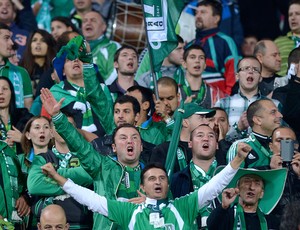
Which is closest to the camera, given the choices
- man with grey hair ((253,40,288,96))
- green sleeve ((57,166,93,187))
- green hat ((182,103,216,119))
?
green sleeve ((57,166,93,187))

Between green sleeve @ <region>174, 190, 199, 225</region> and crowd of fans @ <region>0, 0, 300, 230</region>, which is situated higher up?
crowd of fans @ <region>0, 0, 300, 230</region>

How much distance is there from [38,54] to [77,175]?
4.06 m

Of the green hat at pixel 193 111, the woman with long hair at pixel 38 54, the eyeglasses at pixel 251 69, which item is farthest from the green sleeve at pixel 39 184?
the woman with long hair at pixel 38 54

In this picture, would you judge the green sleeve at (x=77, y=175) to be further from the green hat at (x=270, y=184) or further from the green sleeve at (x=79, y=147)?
the green hat at (x=270, y=184)

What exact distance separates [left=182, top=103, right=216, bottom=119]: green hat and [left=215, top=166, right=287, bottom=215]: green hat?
99 centimetres

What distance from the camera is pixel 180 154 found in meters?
15.7

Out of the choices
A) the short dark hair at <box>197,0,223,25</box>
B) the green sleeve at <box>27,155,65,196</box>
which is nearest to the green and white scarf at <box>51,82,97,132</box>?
the green sleeve at <box>27,155,65,196</box>

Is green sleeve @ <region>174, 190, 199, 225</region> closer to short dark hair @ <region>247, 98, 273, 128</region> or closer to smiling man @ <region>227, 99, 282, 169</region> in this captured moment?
smiling man @ <region>227, 99, 282, 169</region>

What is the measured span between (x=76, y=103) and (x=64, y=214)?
8.97 ft

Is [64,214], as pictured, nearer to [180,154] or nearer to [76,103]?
[180,154]

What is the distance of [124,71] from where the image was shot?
17953mm

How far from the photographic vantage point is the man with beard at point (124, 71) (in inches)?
704

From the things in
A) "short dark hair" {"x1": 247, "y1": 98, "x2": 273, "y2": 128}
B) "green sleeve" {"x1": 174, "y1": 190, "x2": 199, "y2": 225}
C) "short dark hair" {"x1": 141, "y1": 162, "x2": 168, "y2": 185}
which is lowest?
"green sleeve" {"x1": 174, "y1": 190, "x2": 199, "y2": 225}

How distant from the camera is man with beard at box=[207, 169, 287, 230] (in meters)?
14.5
